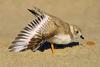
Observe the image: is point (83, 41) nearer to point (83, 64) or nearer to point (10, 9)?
point (83, 64)

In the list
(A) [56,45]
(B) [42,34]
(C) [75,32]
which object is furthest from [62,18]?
(B) [42,34]

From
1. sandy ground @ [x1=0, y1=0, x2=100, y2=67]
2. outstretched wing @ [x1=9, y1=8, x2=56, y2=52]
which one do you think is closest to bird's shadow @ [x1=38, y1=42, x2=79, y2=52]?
sandy ground @ [x1=0, y1=0, x2=100, y2=67]

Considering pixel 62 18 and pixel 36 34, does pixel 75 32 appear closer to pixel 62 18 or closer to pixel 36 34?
pixel 36 34

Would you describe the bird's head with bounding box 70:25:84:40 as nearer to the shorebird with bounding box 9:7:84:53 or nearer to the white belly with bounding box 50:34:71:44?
the shorebird with bounding box 9:7:84:53

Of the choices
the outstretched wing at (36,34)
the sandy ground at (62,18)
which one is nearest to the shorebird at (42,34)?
the outstretched wing at (36,34)

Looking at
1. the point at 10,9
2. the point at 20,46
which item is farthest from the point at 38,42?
the point at 10,9

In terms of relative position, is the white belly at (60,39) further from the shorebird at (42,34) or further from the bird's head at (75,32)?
the bird's head at (75,32)
